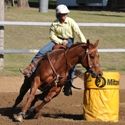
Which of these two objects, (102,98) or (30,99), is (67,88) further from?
(30,99)

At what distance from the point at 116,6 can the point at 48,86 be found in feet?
136

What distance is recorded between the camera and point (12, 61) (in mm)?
17938

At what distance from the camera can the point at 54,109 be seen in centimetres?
1178

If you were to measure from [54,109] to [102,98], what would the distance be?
6.19 feet

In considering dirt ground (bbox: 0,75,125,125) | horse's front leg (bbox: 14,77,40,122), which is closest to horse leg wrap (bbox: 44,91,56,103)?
horse's front leg (bbox: 14,77,40,122)

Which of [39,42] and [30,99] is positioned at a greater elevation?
[30,99]

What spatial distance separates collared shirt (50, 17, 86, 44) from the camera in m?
10.3

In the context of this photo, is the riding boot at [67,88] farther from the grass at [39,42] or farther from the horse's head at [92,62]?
the grass at [39,42]

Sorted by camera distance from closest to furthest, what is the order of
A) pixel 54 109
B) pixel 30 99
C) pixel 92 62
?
pixel 92 62, pixel 30 99, pixel 54 109

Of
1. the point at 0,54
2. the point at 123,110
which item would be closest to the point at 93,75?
the point at 123,110

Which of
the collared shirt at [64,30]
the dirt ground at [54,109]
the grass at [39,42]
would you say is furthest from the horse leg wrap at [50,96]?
the grass at [39,42]

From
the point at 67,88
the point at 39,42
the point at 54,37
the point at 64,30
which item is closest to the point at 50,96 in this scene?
the point at 67,88

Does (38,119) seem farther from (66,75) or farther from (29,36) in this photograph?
(29,36)

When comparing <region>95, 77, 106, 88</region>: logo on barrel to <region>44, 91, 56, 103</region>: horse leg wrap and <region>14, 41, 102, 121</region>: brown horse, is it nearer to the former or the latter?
<region>14, 41, 102, 121</region>: brown horse
